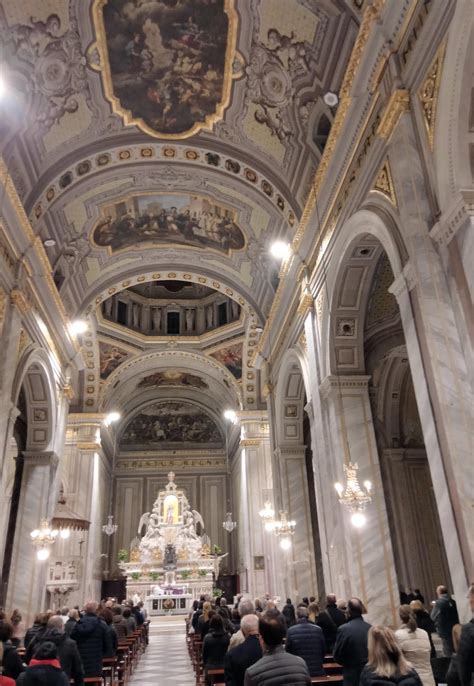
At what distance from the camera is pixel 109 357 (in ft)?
68.7

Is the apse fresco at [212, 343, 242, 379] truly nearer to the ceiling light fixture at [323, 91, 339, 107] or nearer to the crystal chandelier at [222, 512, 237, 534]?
the crystal chandelier at [222, 512, 237, 534]

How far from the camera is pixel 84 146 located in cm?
1149

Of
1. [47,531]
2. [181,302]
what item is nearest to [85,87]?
[47,531]

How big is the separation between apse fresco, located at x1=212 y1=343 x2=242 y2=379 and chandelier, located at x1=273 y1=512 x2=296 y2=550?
8.41 meters

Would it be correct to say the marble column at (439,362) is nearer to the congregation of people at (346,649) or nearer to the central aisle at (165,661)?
the congregation of people at (346,649)

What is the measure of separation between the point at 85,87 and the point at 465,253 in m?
7.84

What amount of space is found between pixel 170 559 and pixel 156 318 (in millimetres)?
9754

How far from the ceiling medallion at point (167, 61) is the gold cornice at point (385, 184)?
4050mm

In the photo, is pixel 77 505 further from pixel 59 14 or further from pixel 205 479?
pixel 59 14

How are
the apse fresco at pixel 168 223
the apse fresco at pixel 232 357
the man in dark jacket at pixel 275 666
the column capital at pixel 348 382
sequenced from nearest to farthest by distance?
the man in dark jacket at pixel 275 666 < the column capital at pixel 348 382 < the apse fresco at pixel 168 223 < the apse fresco at pixel 232 357

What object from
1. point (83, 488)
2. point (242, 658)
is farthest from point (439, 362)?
point (83, 488)

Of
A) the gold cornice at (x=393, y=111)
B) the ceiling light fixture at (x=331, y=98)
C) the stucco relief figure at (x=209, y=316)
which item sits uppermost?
the stucco relief figure at (x=209, y=316)

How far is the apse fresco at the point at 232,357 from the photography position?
2117cm

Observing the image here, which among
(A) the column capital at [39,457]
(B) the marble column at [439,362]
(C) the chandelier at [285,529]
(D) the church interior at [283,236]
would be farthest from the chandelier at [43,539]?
(B) the marble column at [439,362]
